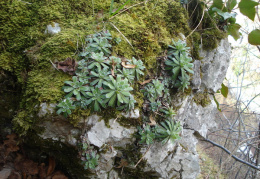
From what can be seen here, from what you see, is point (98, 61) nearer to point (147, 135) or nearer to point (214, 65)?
point (147, 135)

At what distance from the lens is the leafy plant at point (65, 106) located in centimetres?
170

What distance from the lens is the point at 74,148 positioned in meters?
1.92

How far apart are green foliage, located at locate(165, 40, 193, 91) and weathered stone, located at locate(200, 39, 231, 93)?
0.78 meters

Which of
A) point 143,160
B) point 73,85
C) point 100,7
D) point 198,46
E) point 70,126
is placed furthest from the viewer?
point 198,46

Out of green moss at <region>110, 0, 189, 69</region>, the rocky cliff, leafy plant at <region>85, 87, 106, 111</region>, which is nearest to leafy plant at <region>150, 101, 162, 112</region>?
the rocky cliff

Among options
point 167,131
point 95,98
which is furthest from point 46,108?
point 167,131

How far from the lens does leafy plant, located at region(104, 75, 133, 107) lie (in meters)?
1.73

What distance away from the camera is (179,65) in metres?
2.13

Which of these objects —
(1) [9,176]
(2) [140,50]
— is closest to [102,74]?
(2) [140,50]

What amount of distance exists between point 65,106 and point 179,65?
1368 mm

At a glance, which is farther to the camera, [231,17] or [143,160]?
[231,17]

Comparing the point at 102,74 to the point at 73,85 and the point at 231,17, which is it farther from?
the point at 231,17

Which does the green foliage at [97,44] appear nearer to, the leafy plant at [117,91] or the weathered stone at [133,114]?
the leafy plant at [117,91]

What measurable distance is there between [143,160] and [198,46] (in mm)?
1872
